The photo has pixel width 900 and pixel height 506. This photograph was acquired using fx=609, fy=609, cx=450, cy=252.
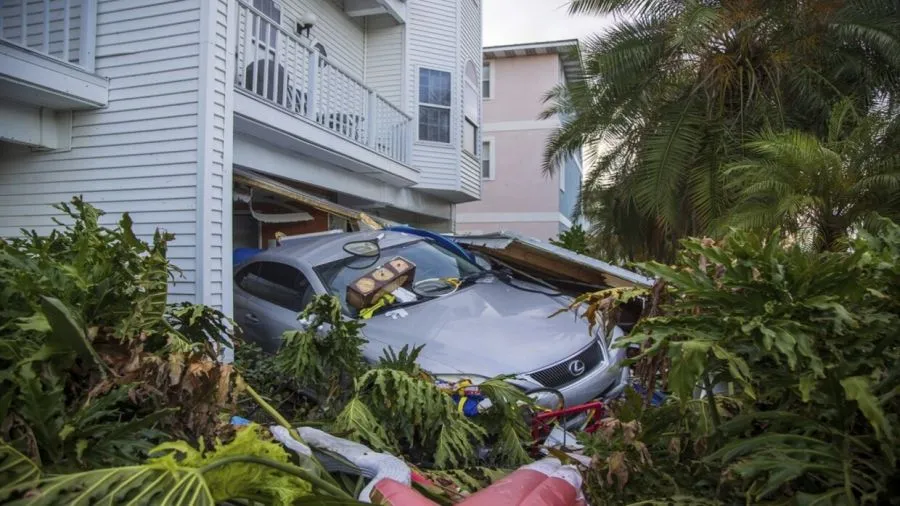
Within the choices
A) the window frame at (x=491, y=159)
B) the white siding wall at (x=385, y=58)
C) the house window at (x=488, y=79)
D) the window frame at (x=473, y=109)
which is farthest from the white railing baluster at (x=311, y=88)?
the house window at (x=488, y=79)

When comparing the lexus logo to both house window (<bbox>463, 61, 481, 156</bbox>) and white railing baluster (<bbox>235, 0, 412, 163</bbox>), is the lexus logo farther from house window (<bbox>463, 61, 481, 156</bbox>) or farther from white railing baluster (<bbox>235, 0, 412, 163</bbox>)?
house window (<bbox>463, 61, 481, 156</bbox>)

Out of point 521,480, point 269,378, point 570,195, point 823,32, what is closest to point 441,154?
point 823,32

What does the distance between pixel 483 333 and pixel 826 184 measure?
157 inches

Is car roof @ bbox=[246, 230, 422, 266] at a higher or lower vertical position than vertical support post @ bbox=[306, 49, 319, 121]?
lower

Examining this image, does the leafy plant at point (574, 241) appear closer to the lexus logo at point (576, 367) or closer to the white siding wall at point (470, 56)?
the lexus logo at point (576, 367)

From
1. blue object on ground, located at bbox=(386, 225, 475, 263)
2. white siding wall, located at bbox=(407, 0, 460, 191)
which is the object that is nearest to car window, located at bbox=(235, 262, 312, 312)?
blue object on ground, located at bbox=(386, 225, 475, 263)

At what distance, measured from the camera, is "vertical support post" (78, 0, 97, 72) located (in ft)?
19.5

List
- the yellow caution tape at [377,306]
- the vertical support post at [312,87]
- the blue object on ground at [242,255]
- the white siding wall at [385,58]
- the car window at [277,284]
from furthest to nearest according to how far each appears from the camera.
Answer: the white siding wall at [385,58] < the vertical support post at [312,87] < the blue object on ground at [242,255] < the car window at [277,284] < the yellow caution tape at [377,306]

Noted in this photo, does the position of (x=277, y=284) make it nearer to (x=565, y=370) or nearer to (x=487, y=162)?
(x=565, y=370)

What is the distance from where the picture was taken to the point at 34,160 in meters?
6.27

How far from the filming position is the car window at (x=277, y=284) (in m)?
5.79

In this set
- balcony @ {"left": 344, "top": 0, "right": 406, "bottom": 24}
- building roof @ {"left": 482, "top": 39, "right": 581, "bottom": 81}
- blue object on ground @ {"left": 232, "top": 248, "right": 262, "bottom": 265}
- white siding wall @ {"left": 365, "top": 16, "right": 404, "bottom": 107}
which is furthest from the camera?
building roof @ {"left": 482, "top": 39, "right": 581, "bottom": 81}

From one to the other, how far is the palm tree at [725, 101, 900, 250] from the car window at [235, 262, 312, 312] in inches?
179

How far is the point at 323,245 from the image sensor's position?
20.7ft
